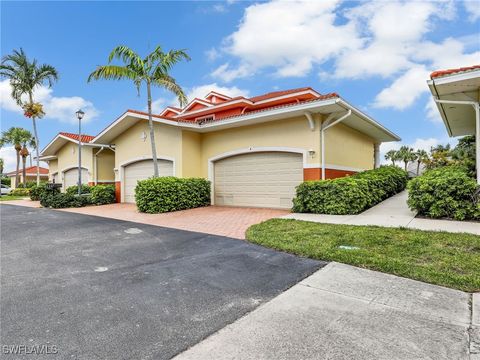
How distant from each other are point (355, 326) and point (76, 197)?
15.4 meters

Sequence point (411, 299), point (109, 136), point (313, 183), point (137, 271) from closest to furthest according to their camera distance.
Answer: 1. point (411, 299)
2. point (137, 271)
3. point (313, 183)
4. point (109, 136)

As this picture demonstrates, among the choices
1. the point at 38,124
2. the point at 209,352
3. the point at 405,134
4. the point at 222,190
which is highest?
the point at 38,124

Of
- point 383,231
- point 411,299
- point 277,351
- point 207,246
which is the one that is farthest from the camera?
point 383,231

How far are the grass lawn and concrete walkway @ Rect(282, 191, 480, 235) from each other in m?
0.57

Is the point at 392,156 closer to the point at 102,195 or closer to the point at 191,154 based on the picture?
the point at 191,154

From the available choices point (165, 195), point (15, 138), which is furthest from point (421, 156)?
point (15, 138)

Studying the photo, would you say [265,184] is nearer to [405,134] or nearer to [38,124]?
[405,134]

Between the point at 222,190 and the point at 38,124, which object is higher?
the point at 38,124

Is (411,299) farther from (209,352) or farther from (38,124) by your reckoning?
(38,124)

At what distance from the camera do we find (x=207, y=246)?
221 inches

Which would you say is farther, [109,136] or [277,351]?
[109,136]

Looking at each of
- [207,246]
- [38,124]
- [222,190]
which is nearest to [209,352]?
[207,246]

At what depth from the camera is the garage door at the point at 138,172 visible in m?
14.0

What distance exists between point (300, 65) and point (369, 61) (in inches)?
132
